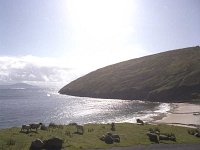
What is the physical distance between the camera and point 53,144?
4372 cm

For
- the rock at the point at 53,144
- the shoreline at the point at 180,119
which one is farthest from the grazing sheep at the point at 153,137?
the shoreline at the point at 180,119

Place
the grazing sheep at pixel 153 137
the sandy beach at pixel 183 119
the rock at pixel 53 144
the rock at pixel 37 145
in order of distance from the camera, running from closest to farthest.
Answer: the rock at pixel 37 145, the rock at pixel 53 144, the grazing sheep at pixel 153 137, the sandy beach at pixel 183 119

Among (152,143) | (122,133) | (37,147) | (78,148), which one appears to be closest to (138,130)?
(122,133)

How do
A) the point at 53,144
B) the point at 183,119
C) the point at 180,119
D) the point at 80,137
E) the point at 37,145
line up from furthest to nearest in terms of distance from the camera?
the point at 180,119
the point at 183,119
the point at 80,137
the point at 53,144
the point at 37,145

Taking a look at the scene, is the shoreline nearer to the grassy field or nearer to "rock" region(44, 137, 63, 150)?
the grassy field

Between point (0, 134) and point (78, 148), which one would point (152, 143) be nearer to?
point (78, 148)

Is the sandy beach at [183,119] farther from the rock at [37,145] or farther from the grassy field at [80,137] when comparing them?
the rock at [37,145]

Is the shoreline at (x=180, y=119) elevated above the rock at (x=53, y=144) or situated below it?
above

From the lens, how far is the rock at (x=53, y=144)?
4361 centimetres

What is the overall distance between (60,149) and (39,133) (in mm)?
9900

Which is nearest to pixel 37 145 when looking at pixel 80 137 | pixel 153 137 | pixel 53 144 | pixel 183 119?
pixel 53 144

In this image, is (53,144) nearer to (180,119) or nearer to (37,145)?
(37,145)

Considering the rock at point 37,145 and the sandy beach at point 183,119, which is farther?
the sandy beach at point 183,119

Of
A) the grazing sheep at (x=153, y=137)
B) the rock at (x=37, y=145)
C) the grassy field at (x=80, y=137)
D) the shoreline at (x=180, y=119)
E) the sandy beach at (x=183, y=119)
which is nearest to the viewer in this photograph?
the rock at (x=37, y=145)
